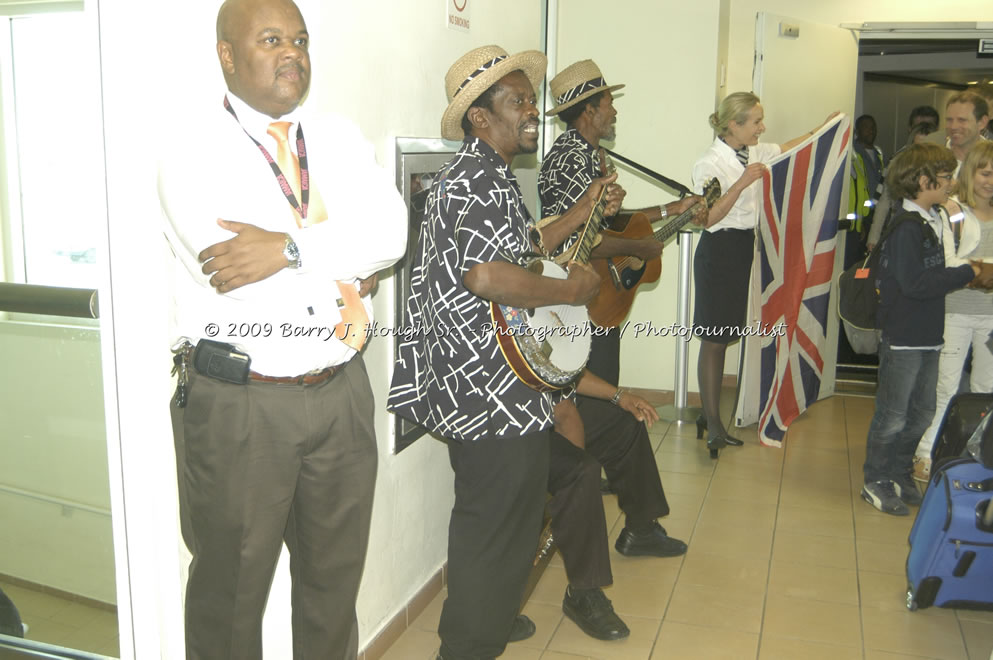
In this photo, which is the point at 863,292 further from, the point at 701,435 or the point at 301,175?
the point at 301,175

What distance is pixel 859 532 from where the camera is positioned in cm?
367

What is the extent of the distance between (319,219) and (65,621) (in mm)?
1310

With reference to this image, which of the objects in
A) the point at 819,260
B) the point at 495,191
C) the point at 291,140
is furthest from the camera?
the point at 819,260

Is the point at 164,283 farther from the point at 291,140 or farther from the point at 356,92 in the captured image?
the point at 356,92

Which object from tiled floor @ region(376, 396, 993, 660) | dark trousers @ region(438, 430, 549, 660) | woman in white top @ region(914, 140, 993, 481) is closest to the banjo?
dark trousers @ region(438, 430, 549, 660)

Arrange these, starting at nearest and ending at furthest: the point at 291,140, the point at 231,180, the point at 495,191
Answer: the point at 231,180 < the point at 291,140 < the point at 495,191

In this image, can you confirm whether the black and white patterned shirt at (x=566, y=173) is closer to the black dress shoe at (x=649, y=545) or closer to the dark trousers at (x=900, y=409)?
the black dress shoe at (x=649, y=545)

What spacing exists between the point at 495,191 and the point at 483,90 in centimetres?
30

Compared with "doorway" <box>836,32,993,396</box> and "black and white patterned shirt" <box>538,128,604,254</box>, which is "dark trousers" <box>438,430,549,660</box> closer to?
"black and white patterned shirt" <box>538,128,604,254</box>

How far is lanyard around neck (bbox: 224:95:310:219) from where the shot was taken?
1.78 m

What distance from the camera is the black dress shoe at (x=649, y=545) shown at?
3.45 meters

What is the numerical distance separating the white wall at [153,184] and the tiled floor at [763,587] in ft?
2.56

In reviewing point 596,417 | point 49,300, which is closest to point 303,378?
point 49,300

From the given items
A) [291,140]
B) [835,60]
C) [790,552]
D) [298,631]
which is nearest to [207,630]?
[298,631]
